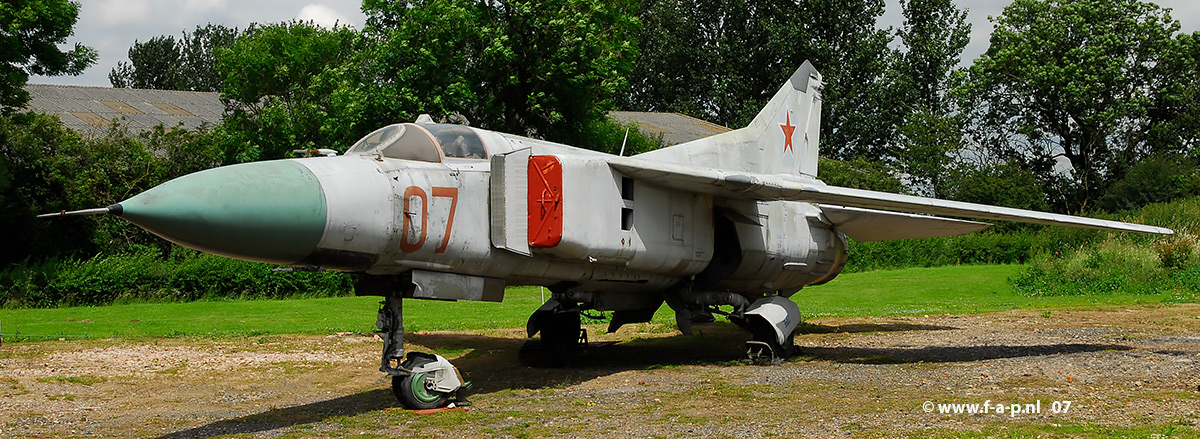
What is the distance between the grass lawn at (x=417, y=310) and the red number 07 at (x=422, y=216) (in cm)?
735

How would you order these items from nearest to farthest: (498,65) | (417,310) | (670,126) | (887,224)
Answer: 1. (887,224)
2. (417,310)
3. (498,65)
4. (670,126)

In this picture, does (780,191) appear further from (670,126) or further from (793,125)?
(670,126)

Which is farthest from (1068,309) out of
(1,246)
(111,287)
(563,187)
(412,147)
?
(1,246)

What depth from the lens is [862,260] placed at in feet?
116

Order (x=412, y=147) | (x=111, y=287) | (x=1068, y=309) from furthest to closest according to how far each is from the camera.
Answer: (x=111, y=287) → (x=1068, y=309) → (x=412, y=147)

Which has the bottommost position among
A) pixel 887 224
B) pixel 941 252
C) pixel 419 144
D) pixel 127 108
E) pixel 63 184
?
pixel 941 252

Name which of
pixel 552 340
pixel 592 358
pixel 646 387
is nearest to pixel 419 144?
pixel 646 387

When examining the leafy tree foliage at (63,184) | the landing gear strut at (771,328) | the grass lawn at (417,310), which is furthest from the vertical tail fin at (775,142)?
the leafy tree foliage at (63,184)

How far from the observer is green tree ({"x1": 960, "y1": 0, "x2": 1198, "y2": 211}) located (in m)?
47.4

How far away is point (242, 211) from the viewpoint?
7.37 m

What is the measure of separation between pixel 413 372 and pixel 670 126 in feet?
139

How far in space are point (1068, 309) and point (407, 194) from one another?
1502 centimetres

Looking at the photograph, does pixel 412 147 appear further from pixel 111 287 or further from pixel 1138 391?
pixel 111 287

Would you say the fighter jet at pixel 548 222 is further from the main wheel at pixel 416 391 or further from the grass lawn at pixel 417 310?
the grass lawn at pixel 417 310
